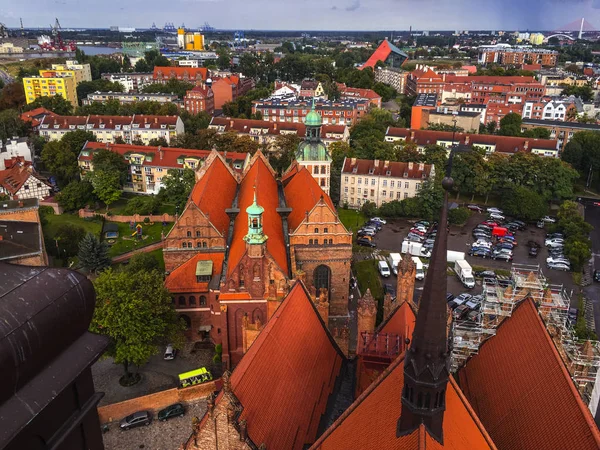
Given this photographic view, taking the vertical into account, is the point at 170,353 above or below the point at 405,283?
below

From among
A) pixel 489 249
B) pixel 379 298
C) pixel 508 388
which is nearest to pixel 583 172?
pixel 489 249

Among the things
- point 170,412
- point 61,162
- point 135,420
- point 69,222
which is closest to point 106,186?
point 69,222

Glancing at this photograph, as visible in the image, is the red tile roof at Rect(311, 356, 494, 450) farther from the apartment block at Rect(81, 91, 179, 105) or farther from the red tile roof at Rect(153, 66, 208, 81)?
the red tile roof at Rect(153, 66, 208, 81)

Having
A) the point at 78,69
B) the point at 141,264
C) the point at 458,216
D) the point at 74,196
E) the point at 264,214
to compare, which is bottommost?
the point at 458,216

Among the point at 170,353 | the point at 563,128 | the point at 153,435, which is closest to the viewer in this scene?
the point at 153,435

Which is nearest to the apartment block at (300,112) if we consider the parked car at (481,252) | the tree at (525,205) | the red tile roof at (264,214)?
the tree at (525,205)

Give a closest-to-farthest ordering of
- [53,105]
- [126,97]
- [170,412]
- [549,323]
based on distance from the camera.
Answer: [549,323] < [170,412] < [53,105] < [126,97]

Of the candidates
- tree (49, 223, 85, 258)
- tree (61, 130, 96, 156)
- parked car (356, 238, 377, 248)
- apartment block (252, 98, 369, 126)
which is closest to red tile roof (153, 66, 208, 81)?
apartment block (252, 98, 369, 126)

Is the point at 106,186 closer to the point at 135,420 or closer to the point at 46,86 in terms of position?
the point at 135,420

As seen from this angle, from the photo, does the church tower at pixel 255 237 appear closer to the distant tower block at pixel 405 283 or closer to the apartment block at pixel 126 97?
the distant tower block at pixel 405 283

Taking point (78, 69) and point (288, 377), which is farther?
point (78, 69)
